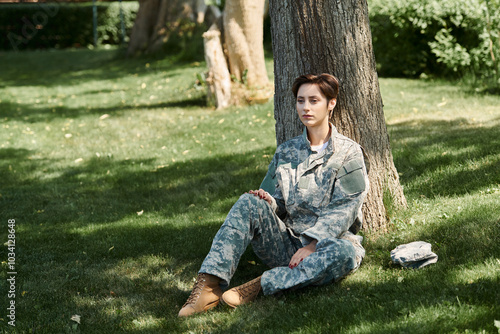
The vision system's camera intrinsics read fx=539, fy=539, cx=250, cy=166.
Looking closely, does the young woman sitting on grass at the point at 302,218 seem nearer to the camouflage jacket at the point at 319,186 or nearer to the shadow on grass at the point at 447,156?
the camouflage jacket at the point at 319,186

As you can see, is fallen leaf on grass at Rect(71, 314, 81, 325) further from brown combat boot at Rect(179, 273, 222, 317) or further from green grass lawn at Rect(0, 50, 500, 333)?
brown combat boot at Rect(179, 273, 222, 317)

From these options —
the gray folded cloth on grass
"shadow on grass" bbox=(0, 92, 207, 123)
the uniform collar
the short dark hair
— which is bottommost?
the gray folded cloth on grass

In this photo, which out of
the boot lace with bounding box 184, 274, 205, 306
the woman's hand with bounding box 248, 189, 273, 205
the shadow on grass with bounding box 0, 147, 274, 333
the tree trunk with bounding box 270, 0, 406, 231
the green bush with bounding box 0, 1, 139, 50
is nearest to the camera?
the boot lace with bounding box 184, 274, 205, 306

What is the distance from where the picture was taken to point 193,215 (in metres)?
5.68

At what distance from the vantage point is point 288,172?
4.04m

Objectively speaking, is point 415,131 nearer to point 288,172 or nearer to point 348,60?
point 348,60

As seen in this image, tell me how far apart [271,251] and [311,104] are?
1121 mm

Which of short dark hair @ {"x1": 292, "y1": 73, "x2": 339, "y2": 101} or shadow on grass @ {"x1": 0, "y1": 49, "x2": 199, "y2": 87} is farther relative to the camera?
shadow on grass @ {"x1": 0, "y1": 49, "x2": 199, "y2": 87}

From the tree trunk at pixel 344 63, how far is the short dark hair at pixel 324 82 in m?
0.36

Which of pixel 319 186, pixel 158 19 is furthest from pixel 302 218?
pixel 158 19

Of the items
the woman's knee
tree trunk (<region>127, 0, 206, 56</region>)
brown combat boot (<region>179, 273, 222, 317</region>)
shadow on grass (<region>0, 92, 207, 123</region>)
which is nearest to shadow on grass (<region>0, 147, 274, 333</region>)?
brown combat boot (<region>179, 273, 222, 317</region>)

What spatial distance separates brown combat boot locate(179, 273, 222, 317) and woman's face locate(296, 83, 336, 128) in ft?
4.35

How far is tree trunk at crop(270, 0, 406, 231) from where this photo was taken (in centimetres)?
433

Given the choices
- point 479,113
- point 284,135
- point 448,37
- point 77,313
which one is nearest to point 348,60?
point 284,135
